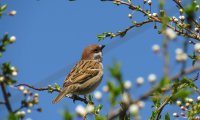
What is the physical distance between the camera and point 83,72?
9.77 meters

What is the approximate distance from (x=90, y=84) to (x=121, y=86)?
6.95 m

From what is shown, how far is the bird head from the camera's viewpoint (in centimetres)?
1047

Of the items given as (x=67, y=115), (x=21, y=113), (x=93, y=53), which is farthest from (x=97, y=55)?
(x=67, y=115)

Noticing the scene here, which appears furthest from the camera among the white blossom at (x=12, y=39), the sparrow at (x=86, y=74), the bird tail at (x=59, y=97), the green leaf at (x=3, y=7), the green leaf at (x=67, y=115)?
the sparrow at (x=86, y=74)

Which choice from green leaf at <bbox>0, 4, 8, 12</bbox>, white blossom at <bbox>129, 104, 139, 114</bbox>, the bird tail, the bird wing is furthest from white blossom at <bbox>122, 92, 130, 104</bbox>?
the bird wing

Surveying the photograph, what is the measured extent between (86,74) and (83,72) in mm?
97

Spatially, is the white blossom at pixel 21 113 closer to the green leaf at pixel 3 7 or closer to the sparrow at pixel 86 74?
the green leaf at pixel 3 7

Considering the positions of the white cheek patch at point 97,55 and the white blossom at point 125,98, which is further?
the white cheek patch at point 97,55

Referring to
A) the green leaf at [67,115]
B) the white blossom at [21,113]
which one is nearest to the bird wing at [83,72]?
the white blossom at [21,113]

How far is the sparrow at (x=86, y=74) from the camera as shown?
8908 millimetres

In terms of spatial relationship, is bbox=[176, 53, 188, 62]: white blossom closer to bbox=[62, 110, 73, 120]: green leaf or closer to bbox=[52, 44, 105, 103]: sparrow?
bbox=[62, 110, 73, 120]: green leaf

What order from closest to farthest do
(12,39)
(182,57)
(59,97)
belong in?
(182,57), (12,39), (59,97)

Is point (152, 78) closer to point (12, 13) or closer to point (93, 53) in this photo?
point (12, 13)

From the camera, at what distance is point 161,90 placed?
247 cm
